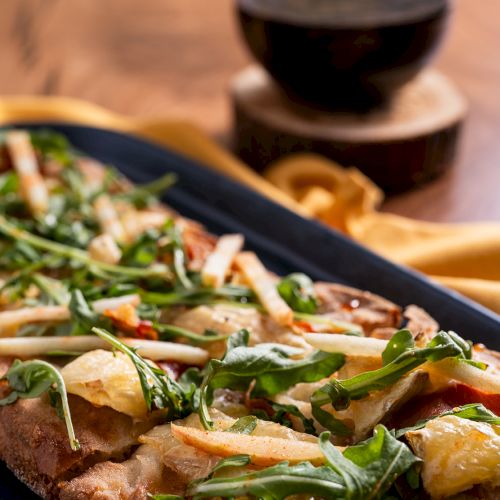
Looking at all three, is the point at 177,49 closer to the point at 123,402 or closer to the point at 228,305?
the point at 228,305

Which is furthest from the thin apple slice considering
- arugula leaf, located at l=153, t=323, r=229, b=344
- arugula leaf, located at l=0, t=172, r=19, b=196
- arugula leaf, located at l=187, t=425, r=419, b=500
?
arugula leaf, located at l=0, t=172, r=19, b=196

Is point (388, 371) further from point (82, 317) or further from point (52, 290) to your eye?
point (52, 290)

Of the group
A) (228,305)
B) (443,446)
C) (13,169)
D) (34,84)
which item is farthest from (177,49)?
(443,446)

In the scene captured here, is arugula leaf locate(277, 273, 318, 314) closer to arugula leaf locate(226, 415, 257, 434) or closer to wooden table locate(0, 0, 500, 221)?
arugula leaf locate(226, 415, 257, 434)

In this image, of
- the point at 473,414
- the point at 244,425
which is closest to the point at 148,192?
the point at 244,425

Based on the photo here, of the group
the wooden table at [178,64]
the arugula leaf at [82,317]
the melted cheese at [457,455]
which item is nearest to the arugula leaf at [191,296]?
the arugula leaf at [82,317]

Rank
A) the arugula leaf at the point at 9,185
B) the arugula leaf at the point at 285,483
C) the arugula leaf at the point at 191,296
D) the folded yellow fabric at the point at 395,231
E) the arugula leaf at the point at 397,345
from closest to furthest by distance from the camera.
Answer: the arugula leaf at the point at 285,483, the arugula leaf at the point at 397,345, the arugula leaf at the point at 191,296, the folded yellow fabric at the point at 395,231, the arugula leaf at the point at 9,185

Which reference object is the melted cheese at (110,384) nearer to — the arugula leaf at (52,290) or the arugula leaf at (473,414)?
the arugula leaf at (52,290)
